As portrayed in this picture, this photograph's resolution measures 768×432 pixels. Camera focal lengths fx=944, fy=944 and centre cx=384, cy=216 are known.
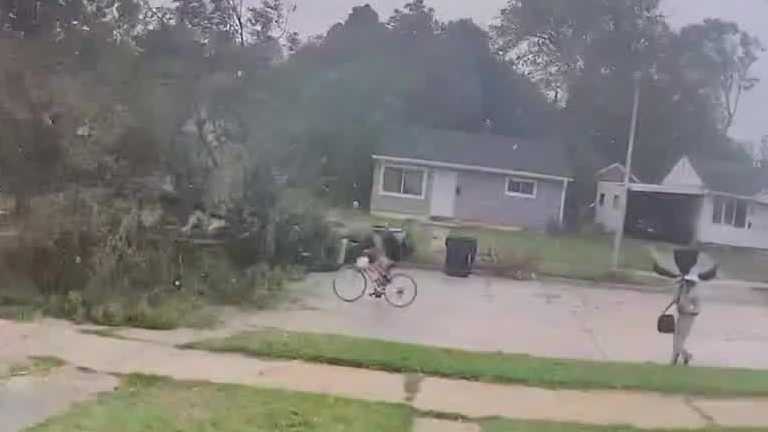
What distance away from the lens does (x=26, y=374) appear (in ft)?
9.53

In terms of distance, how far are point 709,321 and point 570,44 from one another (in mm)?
1182

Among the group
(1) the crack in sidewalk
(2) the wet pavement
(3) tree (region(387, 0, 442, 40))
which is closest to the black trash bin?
(3) tree (region(387, 0, 442, 40))

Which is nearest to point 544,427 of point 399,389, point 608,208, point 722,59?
point 399,389

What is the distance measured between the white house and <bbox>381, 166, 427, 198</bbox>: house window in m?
0.56

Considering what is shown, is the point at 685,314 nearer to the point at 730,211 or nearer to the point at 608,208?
the point at 730,211

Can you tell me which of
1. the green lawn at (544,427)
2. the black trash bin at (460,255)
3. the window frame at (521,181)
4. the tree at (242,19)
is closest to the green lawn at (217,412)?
the green lawn at (544,427)

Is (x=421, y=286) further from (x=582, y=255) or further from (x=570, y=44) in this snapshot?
(x=570, y=44)

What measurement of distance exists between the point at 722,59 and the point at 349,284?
1478mm

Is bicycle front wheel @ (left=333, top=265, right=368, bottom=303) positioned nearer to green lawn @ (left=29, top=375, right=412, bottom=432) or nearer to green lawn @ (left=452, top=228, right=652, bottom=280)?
green lawn @ (left=452, top=228, right=652, bottom=280)

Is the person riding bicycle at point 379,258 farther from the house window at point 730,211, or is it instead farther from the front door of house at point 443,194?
the house window at point 730,211

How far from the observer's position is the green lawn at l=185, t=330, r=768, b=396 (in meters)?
3.12

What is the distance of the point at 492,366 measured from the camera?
3242mm

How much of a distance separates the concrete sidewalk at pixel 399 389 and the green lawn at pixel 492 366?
0.05 m

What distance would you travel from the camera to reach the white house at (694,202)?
281 centimetres
